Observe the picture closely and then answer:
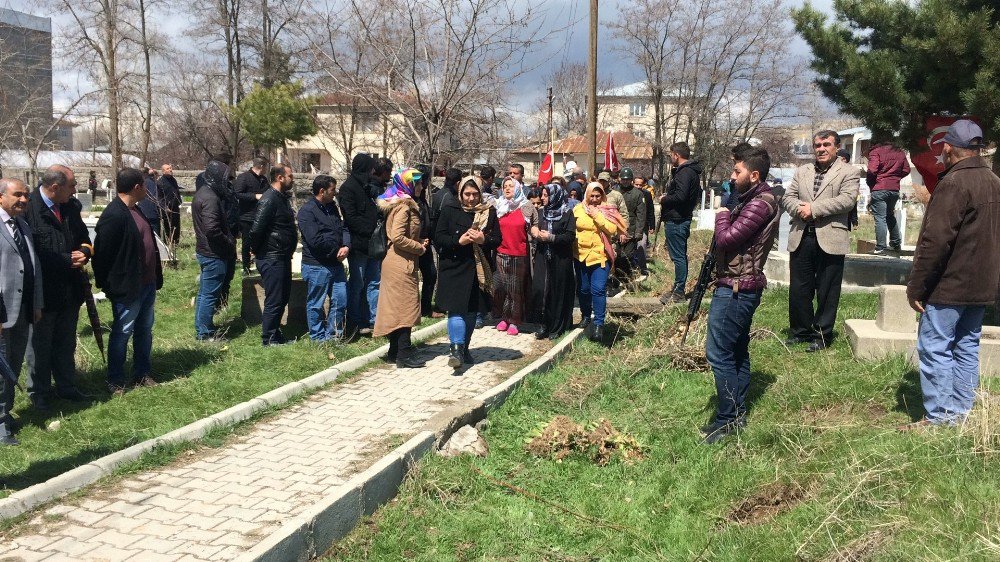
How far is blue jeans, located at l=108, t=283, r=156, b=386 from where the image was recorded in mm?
6766

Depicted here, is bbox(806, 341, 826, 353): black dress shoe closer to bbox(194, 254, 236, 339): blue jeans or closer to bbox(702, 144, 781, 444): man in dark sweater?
bbox(702, 144, 781, 444): man in dark sweater

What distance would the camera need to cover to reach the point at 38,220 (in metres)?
6.30

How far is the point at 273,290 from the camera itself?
841cm

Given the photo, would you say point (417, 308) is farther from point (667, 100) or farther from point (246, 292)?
point (667, 100)

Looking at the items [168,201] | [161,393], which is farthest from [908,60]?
[168,201]

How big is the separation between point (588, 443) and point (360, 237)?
4158mm


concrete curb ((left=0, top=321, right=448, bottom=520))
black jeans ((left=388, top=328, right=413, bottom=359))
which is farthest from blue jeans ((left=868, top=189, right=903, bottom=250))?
concrete curb ((left=0, top=321, right=448, bottom=520))

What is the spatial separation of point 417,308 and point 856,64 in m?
5.56

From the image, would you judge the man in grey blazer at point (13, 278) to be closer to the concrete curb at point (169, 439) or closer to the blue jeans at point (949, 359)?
the concrete curb at point (169, 439)

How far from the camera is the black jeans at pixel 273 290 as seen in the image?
8.38 m

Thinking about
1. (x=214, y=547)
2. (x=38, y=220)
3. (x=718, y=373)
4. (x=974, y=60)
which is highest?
(x=974, y=60)

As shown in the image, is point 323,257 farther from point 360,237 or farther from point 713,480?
point 713,480

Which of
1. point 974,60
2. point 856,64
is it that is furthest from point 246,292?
point 974,60

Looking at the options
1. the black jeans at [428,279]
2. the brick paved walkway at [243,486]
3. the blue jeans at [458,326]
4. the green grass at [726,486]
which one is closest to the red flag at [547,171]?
the black jeans at [428,279]
